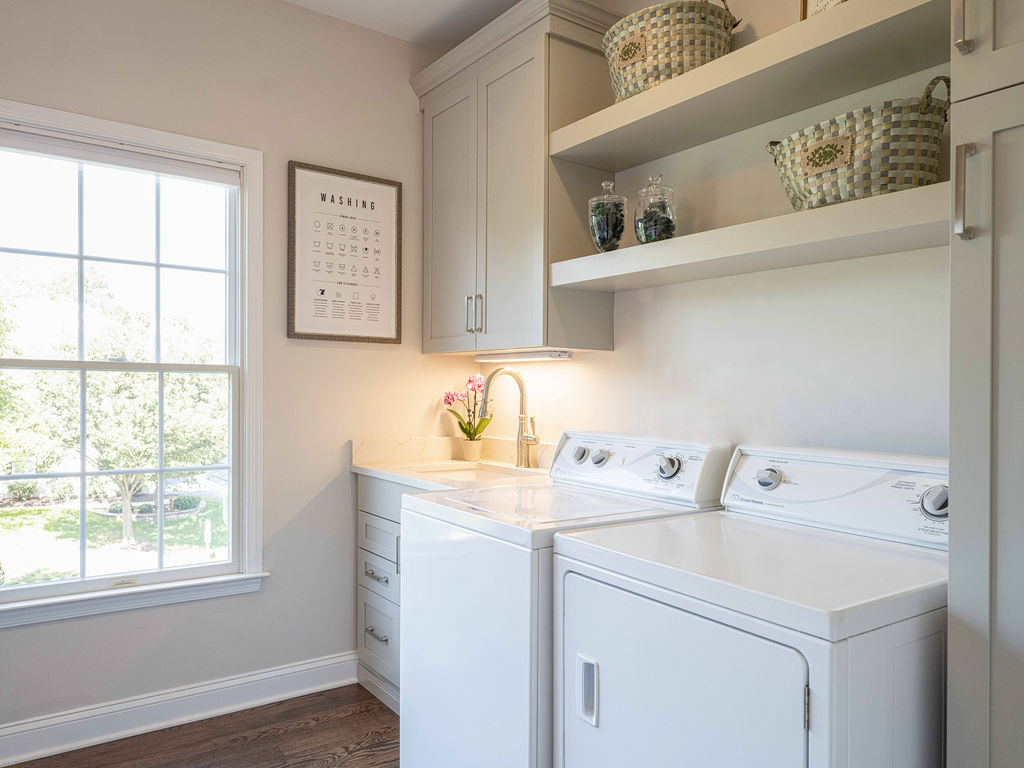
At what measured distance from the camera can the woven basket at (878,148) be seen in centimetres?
143

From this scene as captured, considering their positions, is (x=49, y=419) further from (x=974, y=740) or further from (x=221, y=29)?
(x=974, y=740)

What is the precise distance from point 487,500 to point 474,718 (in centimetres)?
53

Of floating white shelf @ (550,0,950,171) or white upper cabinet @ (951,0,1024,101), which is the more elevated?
floating white shelf @ (550,0,950,171)

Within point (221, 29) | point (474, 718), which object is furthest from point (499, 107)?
point (474, 718)

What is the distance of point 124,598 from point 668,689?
1954 mm

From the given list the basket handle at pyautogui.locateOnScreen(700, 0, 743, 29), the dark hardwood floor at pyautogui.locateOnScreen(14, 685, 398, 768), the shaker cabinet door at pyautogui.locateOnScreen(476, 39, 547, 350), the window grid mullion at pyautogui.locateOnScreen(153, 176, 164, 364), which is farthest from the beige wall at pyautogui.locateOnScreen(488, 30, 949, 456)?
the window grid mullion at pyautogui.locateOnScreen(153, 176, 164, 364)

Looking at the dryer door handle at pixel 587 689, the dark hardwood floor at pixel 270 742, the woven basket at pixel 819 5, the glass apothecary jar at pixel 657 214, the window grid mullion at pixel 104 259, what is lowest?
the dark hardwood floor at pixel 270 742

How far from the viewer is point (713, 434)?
210cm

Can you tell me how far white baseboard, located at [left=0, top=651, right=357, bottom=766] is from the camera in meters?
2.20

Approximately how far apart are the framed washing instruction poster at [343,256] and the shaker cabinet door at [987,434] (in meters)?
2.17

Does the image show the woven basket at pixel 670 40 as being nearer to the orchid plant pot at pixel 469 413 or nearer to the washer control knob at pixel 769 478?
the washer control knob at pixel 769 478

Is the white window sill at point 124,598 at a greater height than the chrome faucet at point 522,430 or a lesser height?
lesser

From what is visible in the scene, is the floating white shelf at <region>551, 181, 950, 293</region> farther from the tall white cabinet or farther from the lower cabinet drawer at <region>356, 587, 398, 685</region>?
the lower cabinet drawer at <region>356, 587, 398, 685</region>

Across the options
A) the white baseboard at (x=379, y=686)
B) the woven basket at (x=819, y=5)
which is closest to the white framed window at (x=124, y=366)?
the white baseboard at (x=379, y=686)
